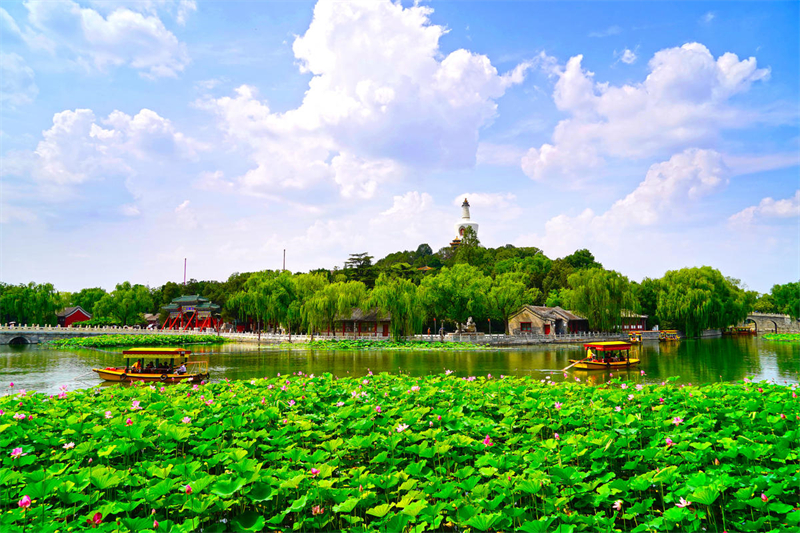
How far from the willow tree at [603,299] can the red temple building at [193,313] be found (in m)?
30.1

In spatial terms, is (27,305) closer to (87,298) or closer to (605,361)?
(87,298)

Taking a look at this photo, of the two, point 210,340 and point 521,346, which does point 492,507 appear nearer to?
point 521,346

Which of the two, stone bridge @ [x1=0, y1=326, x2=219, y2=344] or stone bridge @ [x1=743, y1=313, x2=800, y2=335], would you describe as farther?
stone bridge @ [x1=743, y1=313, x2=800, y2=335]

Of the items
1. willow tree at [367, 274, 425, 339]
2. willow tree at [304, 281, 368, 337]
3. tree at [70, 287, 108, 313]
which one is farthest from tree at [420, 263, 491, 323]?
tree at [70, 287, 108, 313]

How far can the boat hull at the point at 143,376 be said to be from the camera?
550 inches

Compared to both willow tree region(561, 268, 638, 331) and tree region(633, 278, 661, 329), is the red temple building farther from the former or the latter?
tree region(633, 278, 661, 329)

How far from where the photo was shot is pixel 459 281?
35281mm

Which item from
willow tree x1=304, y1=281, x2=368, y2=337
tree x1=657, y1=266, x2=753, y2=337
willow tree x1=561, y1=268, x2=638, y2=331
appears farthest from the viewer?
tree x1=657, y1=266, x2=753, y2=337

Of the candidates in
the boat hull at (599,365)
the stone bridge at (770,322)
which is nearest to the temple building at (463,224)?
the stone bridge at (770,322)

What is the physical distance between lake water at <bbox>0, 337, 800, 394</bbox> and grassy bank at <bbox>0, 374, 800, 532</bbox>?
27.4ft

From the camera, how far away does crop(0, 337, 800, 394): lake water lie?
16.1 metres

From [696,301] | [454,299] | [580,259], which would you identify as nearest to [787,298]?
[580,259]

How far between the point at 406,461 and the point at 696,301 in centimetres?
3659

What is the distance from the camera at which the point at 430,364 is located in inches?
796
